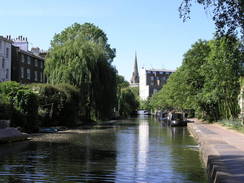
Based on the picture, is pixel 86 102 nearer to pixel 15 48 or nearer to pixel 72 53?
pixel 72 53

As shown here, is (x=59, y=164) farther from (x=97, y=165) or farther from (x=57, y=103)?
(x=57, y=103)

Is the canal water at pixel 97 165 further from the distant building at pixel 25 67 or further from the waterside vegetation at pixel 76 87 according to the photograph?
the distant building at pixel 25 67

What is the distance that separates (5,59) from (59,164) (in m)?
44.7

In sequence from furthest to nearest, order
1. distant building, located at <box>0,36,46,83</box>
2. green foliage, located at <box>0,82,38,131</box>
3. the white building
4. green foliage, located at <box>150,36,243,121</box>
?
distant building, located at <box>0,36,46,83</box>, the white building, green foliage, located at <box>150,36,243,121</box>, green foliage, located at <box>0,82,38,131</box>

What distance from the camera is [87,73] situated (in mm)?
50312

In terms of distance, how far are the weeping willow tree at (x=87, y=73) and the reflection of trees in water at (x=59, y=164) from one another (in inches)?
1025

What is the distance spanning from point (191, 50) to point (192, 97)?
7305 millimetres

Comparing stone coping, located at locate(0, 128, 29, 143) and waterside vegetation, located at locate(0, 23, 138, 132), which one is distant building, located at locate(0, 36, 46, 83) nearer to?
waterside vegetation, located at locate(0, 23, 138, 132)

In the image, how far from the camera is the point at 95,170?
16375 mm

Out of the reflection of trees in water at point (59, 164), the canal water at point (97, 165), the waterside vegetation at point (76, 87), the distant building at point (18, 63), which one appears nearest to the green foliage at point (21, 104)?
the waterside vegetation at point (76, 87)

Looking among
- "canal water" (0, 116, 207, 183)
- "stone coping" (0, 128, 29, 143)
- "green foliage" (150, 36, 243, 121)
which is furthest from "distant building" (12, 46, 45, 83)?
"canal water" (0, 116, 207, 183)

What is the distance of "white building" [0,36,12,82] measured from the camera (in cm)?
5831

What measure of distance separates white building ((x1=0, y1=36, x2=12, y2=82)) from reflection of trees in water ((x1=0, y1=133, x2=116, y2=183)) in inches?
1436

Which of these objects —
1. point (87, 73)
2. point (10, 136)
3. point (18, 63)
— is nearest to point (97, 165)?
point (10, 136)
